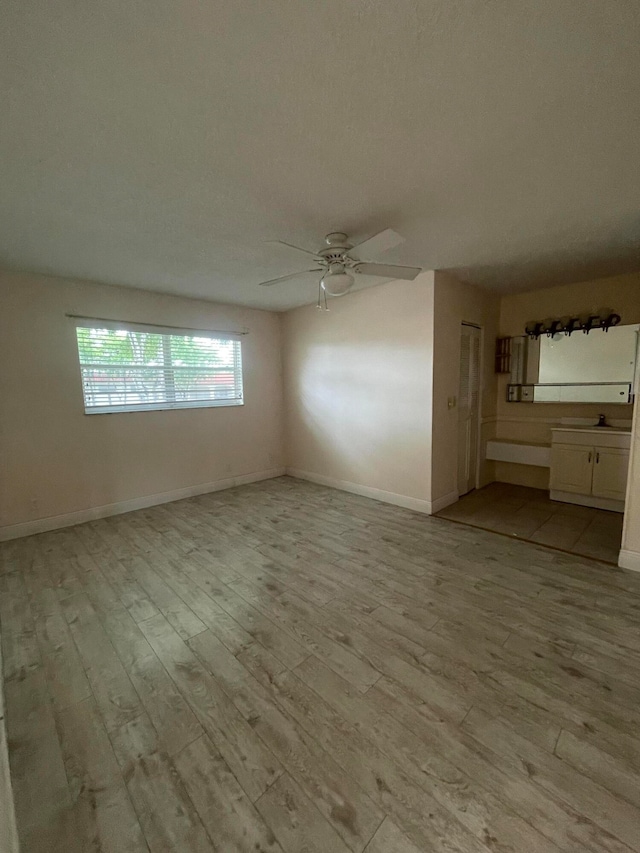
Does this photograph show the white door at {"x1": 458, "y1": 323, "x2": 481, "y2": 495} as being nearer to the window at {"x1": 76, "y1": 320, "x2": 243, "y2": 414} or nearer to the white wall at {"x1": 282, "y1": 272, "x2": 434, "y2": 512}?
the white wall at {"x1": 282, "y1": 272, "x2": 434, "y2": 512}

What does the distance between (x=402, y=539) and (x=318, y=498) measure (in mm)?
1422

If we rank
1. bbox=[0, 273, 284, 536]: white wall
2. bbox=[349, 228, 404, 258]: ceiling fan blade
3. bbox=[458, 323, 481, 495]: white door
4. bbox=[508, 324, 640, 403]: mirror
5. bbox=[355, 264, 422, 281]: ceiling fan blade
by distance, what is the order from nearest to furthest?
bbox=[349, 228, 404, 258]: ceiling fan blade → bbox=[355, 264, 422, 281]: ceiling fan blade → bbox=[0, 273, 284, 536]: white wall → bbox=[508, 324, 640, 403]: mirror → bbox=[458, 323, 481, 495]: white door

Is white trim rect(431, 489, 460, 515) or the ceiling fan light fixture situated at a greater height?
the ceiling fan light fixture

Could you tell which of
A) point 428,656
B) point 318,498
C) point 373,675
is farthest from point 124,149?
point 318,498

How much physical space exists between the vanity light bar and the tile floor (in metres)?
2.01

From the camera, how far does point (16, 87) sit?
1.23 meters

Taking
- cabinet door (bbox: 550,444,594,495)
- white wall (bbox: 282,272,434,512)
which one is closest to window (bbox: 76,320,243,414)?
white wall (bbox: 282,272,434,512)

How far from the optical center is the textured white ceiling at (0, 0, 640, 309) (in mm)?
1044

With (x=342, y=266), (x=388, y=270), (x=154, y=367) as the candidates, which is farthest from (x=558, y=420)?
(x=154, y=367)

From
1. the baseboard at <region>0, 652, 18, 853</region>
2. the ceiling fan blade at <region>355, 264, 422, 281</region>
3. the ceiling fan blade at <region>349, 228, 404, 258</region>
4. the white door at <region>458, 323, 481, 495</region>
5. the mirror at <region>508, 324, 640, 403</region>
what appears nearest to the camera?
the baseboard at <region>0, 652, 18, 853</region>

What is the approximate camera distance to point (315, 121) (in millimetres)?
1425

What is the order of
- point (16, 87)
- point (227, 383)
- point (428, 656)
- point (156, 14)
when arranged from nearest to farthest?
point (156, 14) → point (16, 87) → point (428, 656) → point (227, 383)

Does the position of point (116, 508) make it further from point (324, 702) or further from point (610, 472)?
point (610, 472)

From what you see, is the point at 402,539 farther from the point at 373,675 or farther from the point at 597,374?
the point at 597,374
